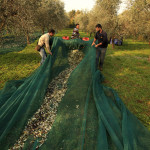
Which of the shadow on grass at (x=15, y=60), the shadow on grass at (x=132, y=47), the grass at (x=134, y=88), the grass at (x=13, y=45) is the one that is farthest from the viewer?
the shadow on grass at (x=132, y=47)

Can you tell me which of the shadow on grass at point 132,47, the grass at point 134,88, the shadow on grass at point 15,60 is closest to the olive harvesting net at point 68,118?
the grass at point 134,88

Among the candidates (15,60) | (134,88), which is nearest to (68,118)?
(134,88)

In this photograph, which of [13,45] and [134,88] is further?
[13,45]

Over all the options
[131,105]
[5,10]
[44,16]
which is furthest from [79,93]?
[44,16]

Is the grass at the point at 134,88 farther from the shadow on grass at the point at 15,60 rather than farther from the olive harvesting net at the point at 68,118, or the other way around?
the shadow on grass at the point at 15,60

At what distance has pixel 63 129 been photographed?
300 cm

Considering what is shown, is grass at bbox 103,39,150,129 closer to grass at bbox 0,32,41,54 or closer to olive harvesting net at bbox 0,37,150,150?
olive harvesting net at bbox 0,37,150,150

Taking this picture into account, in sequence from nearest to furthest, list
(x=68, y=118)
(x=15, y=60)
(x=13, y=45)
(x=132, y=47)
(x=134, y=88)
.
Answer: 1. (x=68, y=118)
2. (x=134, y=88)
3. (x=15, y=60)
4. (x=13, y=45)
5. (x=132, y=47)

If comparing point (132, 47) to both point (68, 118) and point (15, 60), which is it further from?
point (68, 118)

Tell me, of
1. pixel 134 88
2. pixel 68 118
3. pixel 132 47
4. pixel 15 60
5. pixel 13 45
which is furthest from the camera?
pixel 132 47

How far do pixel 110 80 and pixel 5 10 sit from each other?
27.0ft

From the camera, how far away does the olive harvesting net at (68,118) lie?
104 inches

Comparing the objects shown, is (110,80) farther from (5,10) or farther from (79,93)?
(5,10)

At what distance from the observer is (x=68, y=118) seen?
3322 millimetres
